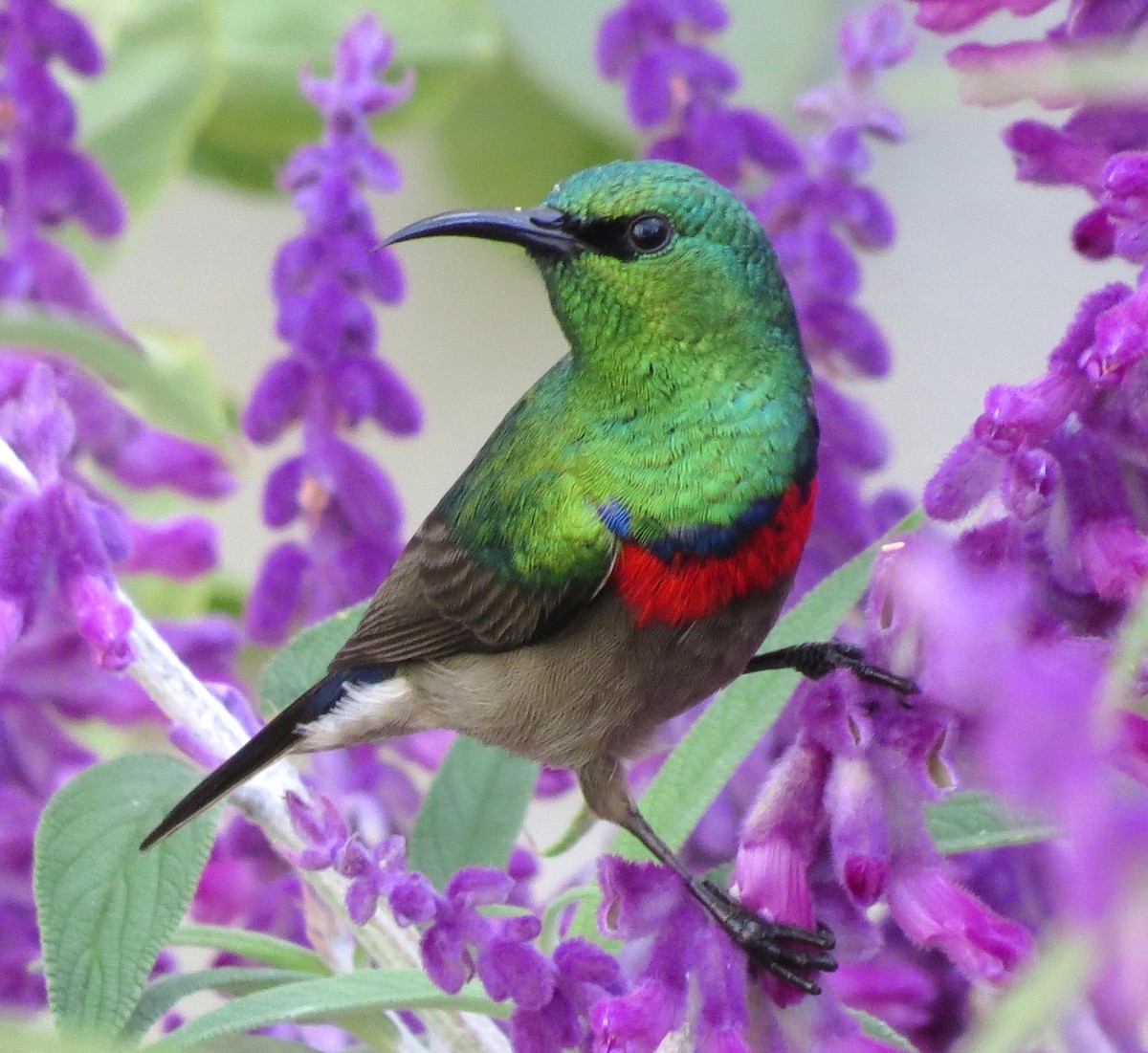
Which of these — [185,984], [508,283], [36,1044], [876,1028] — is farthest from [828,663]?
[508,283]

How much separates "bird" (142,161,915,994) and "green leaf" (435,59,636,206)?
29.7 inches

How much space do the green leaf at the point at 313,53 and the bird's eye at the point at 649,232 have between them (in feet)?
1.60

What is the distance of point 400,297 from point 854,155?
176 millimetres

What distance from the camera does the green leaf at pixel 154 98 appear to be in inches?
34.7

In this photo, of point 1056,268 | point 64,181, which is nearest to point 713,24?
point 64,181

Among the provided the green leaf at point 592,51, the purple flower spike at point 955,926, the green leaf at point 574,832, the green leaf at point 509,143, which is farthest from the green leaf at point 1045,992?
the green leaf at point 509,143

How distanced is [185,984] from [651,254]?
271 mm

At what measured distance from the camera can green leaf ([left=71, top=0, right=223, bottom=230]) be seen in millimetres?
882

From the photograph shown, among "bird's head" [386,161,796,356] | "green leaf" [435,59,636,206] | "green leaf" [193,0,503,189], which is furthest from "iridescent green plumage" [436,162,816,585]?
"green leaf" [435,59,636,206]

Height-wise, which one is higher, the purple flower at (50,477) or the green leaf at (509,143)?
the green leaf at (509,143)

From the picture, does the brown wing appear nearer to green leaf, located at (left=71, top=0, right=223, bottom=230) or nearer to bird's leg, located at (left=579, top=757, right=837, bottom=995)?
bird's leg, located at (left=579, top=757, right=837, bottom=995)

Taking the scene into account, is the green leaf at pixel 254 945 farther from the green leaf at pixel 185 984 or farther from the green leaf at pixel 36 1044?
the green leaf at pixel 36 1044

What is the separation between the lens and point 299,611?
634 millimetres

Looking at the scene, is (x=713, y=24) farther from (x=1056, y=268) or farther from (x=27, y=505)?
(x=1056, y=268)
